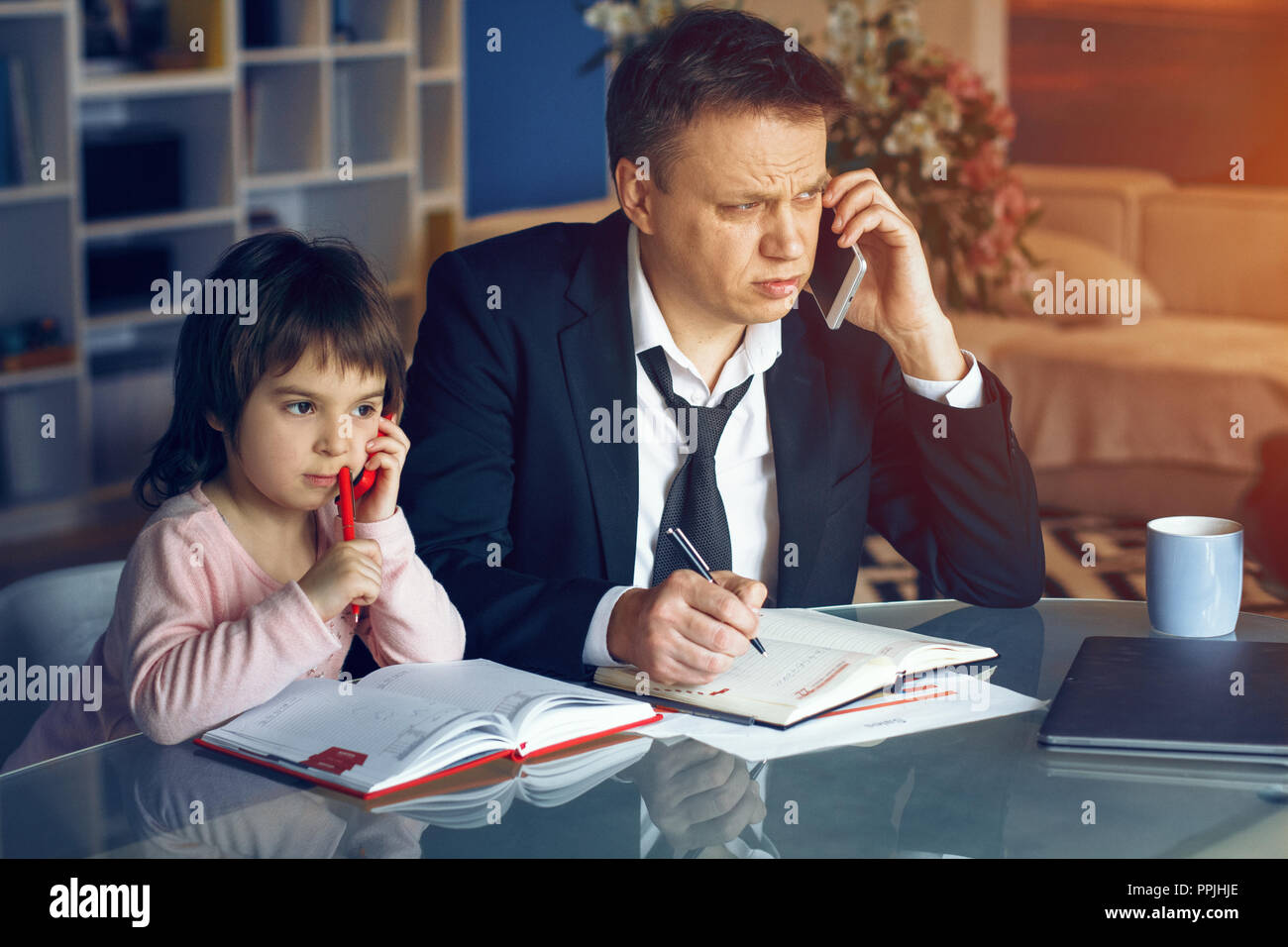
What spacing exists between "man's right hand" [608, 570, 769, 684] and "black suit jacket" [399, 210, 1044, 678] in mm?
297

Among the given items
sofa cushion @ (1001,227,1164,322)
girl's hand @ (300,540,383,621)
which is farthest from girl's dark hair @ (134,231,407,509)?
sofa cushion @ (1001,227,1164,322)

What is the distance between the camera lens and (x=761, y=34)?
1620 mm

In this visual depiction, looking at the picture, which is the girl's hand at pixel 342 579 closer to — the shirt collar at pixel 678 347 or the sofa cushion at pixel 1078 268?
the shirt collar at pixel 678 347

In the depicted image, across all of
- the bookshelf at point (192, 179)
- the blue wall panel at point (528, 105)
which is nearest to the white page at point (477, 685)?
the bookshelf at point (192, 179)

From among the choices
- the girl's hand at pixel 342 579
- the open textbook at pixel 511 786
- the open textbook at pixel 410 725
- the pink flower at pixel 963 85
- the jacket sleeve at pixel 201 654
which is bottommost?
the open textbook at pixel 511 786

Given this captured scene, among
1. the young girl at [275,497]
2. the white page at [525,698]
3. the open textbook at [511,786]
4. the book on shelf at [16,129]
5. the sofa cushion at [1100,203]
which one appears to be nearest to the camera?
the open textbook at [511,786]

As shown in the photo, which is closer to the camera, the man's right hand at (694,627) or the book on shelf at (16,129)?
the man's right hand at (694,627)

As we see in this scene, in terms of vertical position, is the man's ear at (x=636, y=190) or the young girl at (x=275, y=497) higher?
the man's ear at (x=636, y=190)

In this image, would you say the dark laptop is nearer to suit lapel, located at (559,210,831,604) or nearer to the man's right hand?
the man's right hand

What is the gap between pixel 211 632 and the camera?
1.24 meters

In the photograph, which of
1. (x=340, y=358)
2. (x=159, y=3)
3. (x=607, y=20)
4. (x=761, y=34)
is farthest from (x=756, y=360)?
(x=159, y=3)

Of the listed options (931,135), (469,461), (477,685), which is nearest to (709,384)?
(469,461)

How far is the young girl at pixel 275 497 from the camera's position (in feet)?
4.17

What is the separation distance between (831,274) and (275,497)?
2.25 ft
